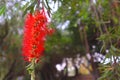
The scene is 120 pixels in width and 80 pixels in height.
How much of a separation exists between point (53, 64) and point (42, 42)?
22.6 feet

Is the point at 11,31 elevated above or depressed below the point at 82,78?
above

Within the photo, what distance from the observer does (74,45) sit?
812cm

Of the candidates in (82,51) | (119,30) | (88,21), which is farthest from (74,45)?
(119,30)

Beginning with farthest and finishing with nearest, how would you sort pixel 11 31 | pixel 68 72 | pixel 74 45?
pixel 68 72
pixel 74 45
pixel 11 31

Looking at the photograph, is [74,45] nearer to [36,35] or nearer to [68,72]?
[68,72]

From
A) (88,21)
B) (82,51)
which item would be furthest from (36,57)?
(82,51)

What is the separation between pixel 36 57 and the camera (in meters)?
1.69

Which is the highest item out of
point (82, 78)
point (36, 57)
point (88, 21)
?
point (88, 21)

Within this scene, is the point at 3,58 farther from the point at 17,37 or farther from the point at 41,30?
the point at 41,30

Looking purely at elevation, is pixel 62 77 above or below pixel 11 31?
below

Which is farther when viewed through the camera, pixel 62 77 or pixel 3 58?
pixel 62 77

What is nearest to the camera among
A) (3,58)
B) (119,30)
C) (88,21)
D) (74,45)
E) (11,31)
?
(119,30)

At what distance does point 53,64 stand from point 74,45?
0.87 meters

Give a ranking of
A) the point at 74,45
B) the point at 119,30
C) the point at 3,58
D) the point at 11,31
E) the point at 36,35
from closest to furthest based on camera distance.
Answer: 1. the point at 36,35
2. the point at 119,30
3. the point at 11,31
4. the point at 3,58
5. the point at 74,45
